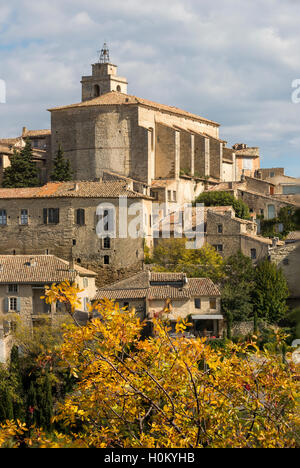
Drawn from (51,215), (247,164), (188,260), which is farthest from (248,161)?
(51,215)

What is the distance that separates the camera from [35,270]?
38000 millimetres

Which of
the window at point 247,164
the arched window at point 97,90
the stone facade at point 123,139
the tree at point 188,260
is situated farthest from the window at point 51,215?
the window at point 247,164

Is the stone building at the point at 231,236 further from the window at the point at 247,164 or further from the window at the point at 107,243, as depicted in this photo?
the window at the point at 247,164

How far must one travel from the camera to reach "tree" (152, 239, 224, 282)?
137 ft

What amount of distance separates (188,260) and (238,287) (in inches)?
167

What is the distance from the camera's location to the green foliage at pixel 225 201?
48.7m

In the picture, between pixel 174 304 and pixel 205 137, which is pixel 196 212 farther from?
pixel 205 137

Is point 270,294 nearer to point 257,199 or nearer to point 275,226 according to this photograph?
point 275,226

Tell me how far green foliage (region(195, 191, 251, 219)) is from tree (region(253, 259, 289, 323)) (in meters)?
8.45

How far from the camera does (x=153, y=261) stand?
141ft

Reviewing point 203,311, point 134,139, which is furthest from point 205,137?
point 203,311

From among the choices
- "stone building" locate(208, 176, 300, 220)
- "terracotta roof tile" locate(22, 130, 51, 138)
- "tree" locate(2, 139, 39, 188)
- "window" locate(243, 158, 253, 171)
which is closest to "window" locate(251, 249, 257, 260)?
"stone building" locate(208, 176, 300, 220)

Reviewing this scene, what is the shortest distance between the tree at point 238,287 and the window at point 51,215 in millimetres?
10237

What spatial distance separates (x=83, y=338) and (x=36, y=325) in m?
27.7
